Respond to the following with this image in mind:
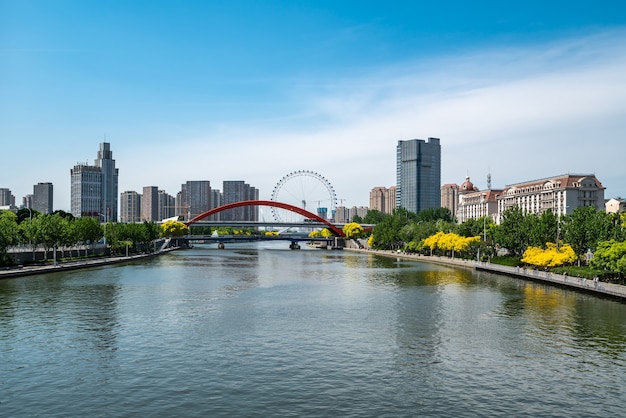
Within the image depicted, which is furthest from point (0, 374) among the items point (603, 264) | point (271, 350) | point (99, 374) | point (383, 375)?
point (603, 264)

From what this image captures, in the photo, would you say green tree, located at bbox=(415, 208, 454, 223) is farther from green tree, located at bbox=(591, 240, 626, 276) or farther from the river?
the river

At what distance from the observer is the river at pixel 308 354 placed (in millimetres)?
21203

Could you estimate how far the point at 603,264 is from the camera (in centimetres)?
5250

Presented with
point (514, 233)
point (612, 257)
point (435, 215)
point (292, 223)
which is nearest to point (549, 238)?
point (514, 233)

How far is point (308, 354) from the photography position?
1100 inches

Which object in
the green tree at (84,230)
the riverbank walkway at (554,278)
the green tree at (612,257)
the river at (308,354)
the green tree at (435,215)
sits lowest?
the river at (308,354)

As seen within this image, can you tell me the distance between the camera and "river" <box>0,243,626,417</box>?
21.2 meters

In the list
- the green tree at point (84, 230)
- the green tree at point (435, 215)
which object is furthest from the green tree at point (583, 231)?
the green tree at point (435, 215)

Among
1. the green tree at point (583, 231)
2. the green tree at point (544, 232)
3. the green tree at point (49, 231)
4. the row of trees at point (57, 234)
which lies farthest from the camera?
the green tree at point (544, 232)

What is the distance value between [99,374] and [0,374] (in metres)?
3.95

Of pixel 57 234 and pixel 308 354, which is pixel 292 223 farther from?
pixel 308 354

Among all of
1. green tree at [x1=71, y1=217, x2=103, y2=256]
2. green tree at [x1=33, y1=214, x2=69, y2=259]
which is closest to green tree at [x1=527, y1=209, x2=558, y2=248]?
green tree at [x1=33, y1=214, x2=69, y2=259]

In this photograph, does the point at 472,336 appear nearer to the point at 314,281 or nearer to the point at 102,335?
the point at 102,335

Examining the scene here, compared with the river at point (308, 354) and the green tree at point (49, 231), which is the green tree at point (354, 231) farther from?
the river at point (308, 354)
